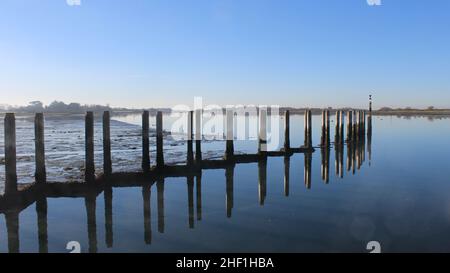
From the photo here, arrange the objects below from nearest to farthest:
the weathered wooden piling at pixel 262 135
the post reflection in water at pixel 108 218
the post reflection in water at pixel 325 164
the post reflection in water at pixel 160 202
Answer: the post reflection in water at pixel 108 218
the post reflection in water at pixel 160 202
the post reflection in water at pixel 325 164
the weathered wooden piling at pixel 262 135

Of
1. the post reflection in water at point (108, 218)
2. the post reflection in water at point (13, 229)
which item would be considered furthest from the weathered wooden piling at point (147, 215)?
the post reflection in water at point (13, 229)

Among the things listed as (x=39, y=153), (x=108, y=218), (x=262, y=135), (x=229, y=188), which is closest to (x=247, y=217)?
(x=108, y=218)

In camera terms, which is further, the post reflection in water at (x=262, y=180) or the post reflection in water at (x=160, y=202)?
the post reflection in water at (x=262, y=180)

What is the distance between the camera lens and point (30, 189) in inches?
461

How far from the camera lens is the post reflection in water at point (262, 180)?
12555mm

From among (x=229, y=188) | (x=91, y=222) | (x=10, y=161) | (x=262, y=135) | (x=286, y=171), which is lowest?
(x=91, y=222)

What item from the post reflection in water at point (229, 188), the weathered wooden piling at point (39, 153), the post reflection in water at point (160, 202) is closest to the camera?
the post reflection in water at point (160, 202)

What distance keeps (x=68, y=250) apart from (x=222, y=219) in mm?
3754

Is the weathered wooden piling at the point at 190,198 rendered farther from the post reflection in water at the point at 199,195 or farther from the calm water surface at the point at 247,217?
the post reflection in water at the point at 199,195

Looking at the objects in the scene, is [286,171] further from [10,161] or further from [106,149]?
[10,161]

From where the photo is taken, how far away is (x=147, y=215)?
1038cm

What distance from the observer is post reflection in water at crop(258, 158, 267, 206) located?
41.2 feet

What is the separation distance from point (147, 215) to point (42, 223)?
2.57 metres

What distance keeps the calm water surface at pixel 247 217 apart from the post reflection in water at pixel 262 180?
46 millimetres
